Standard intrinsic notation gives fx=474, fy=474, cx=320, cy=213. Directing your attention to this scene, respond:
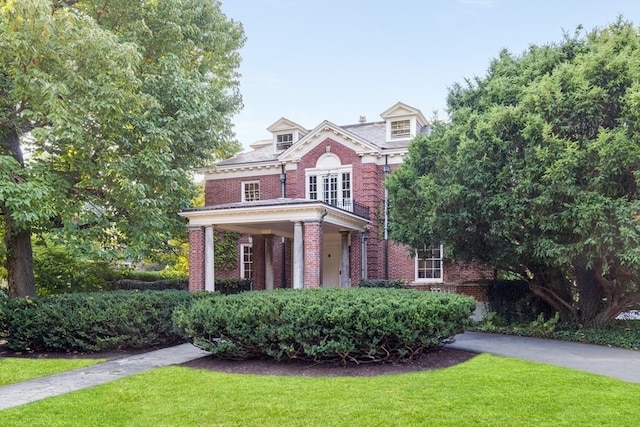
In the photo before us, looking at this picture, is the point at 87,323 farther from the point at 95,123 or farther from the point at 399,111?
the point at 399,111

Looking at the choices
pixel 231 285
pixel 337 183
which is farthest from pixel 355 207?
pixel 231 285

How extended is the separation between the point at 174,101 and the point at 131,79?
10.7 ft

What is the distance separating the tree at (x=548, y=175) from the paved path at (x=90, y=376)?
22.5 feet

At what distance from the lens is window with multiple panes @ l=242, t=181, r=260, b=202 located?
21.6m

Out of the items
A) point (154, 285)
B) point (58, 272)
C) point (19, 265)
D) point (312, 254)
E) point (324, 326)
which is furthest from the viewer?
point (154, 285)

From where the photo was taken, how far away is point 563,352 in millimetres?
9539

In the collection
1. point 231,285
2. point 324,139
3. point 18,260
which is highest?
point 324,139

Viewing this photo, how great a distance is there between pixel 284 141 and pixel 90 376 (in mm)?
15875

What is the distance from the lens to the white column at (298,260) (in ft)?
46.3

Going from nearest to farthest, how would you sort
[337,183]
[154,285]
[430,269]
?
[430,269]
[337,183]
[154,285]

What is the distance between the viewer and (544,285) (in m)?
13.2

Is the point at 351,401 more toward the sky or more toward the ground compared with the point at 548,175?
more toward the ground

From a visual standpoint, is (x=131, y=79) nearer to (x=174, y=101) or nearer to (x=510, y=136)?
(x=174, y=101)

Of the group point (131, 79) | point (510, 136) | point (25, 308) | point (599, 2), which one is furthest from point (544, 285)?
point (25, 308)
